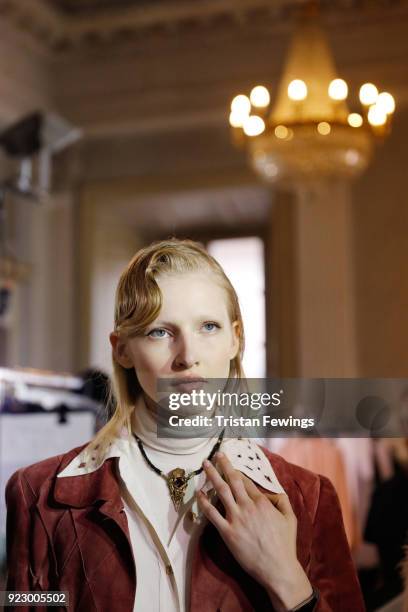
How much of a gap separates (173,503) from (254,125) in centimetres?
419

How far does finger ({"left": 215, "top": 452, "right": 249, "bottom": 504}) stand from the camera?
1353mm

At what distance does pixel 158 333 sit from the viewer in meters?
1.41

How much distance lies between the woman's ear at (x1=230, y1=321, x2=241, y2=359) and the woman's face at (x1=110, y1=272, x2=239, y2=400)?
0.04ft

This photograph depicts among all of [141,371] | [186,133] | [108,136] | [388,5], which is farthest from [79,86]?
[141,371]

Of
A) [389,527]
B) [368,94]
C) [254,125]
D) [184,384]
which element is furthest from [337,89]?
[184,384]

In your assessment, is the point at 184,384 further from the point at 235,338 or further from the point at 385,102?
the point at 385,102

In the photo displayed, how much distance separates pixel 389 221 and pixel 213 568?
6321mm

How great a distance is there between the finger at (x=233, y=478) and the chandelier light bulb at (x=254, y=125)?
4128 mm

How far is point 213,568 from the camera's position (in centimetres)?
133

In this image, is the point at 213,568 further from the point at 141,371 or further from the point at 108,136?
the point at 108,136

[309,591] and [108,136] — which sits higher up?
[108,136]

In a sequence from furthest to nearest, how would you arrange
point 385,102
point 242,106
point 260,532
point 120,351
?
point 242,106, point 385,102, point 120,351, point 260,532

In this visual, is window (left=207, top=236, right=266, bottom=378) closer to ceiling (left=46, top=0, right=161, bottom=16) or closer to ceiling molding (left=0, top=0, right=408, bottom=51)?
ceiling molding (left=0, top=0, right=408, bottom=51)

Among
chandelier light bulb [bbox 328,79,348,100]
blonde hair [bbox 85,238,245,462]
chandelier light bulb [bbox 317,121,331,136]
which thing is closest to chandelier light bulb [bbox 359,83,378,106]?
chandelier light bulb [bbox 328,79,348,100]
